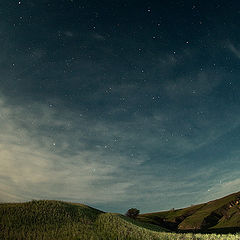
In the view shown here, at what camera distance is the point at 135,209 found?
377 feet

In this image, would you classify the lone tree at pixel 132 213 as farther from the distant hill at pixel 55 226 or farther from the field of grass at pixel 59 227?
the field of grass at pixel 59 227

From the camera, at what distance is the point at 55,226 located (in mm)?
30500

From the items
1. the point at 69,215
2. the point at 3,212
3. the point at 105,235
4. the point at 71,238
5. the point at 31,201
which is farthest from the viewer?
the point at 31,201

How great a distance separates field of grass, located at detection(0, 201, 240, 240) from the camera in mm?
25922

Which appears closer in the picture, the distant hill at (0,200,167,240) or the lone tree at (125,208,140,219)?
the distant hill at (0,200,167,240)

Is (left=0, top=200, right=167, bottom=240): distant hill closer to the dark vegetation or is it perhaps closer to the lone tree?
the dark vegetation

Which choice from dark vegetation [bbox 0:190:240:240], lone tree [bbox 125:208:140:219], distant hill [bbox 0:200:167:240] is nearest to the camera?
distant hill [bbox 0:200:167:240]

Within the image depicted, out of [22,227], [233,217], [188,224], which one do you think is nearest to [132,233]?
[22,227]

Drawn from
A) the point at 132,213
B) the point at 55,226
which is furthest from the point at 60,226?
the point at 132,213

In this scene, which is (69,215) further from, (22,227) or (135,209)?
(135,209)

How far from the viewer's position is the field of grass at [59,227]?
2592 cm

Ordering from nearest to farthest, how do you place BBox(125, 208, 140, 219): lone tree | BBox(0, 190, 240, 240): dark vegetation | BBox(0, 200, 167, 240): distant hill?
BBox(0, 200, 167, 240): distant hill < BBox(0, 190, 240, 240): dark vegetation < BBox(125, 208, 140, 219): lone tree

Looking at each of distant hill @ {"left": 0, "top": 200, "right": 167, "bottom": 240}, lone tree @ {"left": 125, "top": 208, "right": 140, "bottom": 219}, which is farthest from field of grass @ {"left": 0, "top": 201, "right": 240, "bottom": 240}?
lone tree @ {"left": 125, "top": 208, "right": 140, "bottom": 219}

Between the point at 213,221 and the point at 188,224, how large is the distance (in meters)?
15.2
